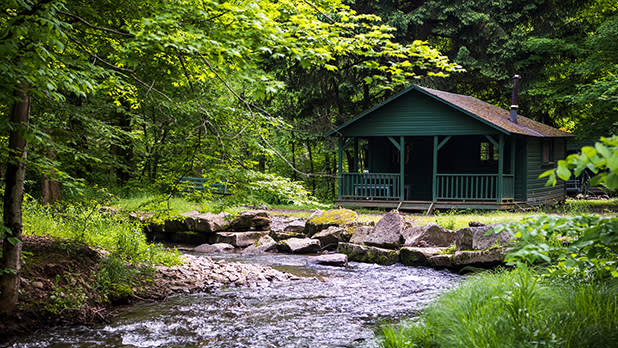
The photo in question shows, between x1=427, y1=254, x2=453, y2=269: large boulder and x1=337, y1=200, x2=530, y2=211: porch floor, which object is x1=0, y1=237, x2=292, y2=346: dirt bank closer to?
x1=427, y1=254, x2=453, y2=269: large boulder

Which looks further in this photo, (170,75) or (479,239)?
(479,239)

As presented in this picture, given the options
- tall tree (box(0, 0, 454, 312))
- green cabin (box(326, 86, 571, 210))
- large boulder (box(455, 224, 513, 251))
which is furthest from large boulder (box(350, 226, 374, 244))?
tall tree (box(0, 0, 454, 312))

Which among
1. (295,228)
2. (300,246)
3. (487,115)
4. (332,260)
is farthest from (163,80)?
(487,115)

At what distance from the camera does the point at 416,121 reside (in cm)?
1927

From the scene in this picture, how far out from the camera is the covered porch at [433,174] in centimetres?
1827

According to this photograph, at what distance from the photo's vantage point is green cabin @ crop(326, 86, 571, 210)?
18234 millimetres

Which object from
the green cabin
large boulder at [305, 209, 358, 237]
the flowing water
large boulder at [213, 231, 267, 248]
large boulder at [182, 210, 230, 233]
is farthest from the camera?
the green cabin

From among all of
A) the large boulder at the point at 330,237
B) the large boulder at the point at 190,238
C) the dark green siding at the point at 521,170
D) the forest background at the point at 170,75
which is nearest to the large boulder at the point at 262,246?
the large boulder at the point at 330,237

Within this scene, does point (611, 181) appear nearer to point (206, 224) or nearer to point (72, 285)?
point (72, 285)

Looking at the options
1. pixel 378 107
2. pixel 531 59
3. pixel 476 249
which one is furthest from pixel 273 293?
pixel 531 59

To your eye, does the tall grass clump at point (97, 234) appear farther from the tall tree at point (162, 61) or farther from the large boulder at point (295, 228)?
the large boulder at point (295, 228)

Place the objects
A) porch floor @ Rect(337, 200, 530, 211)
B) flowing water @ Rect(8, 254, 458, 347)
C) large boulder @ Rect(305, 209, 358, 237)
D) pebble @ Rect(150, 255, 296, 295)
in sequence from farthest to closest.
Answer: porch floor @ Rect(337, 200, 530, 211) < large boulder @ Rect(305, 209, 358, 237) < pebble @ Rect(150, 255, 296, 295) < flowing water @ Rect(8, 254, 458, 347)

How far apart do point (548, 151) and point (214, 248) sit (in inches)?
624

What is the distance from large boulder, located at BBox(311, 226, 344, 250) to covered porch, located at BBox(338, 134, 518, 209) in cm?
565
